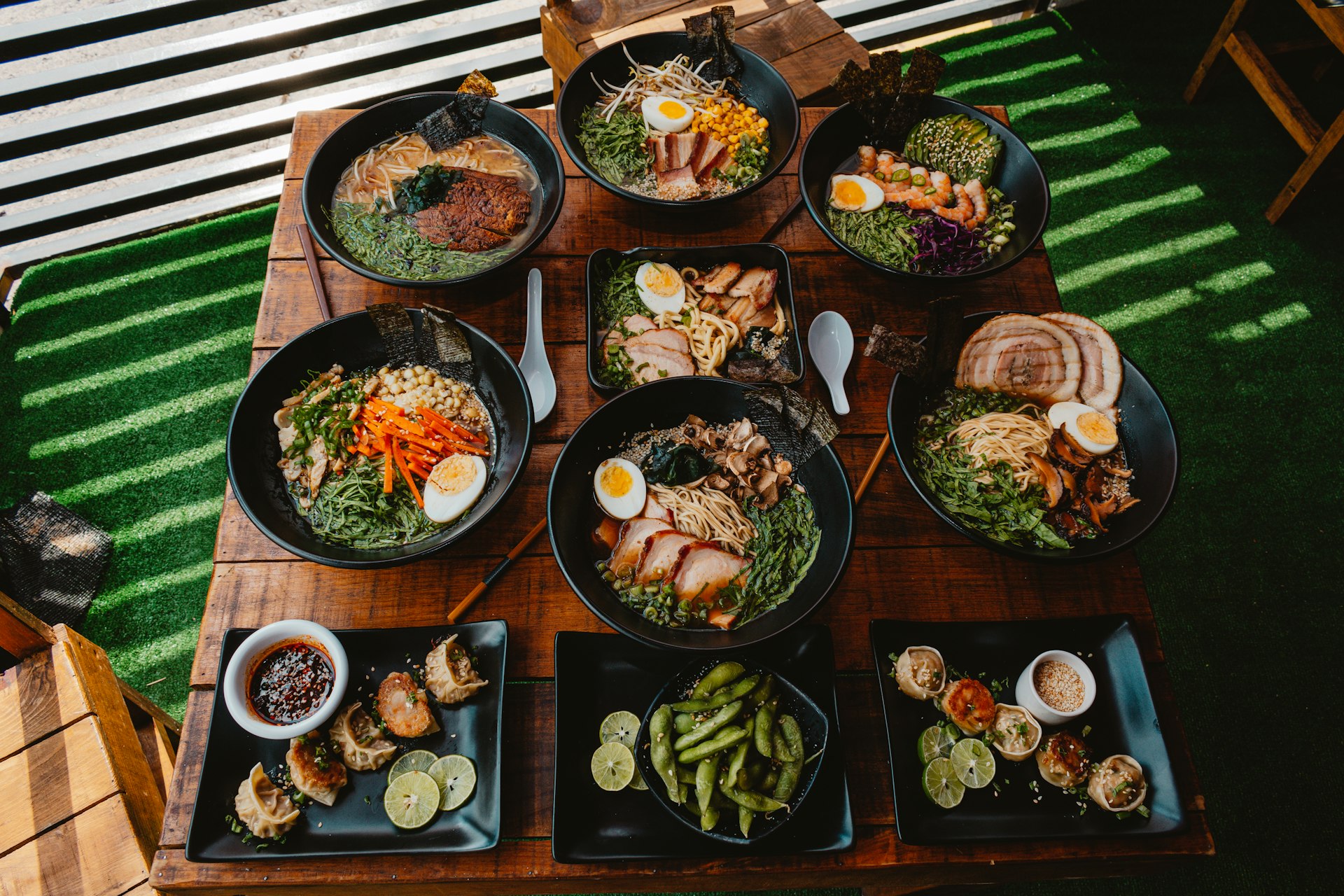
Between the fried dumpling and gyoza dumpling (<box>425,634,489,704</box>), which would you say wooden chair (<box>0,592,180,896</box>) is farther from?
gyoza dumpling (<box>425,634,489,704</box>)

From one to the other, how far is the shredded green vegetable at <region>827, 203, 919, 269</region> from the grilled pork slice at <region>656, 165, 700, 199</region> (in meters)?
0.49

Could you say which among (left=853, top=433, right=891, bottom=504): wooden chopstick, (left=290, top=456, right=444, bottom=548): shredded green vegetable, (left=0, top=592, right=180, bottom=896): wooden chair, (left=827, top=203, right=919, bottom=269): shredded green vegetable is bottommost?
(left=0, top=592, right=180, bottom=896): wooden chair

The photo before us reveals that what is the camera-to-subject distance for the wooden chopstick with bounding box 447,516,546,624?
78.8 inches

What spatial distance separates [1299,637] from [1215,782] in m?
0.84

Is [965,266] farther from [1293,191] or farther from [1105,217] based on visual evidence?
[1293,191]

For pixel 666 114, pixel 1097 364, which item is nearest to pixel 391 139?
pixel 666 114

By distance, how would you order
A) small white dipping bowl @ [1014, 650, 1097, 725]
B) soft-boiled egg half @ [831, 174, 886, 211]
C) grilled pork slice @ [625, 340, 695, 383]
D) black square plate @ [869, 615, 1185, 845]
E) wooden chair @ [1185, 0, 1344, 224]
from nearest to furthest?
1. black square plate @ [869, 615, 1185, 845]
2. small white dipping bowl @ [1014, 650, 1097, 725]
3. grilled pork slice @ [625, 340, 695, 383]
4. soft-boiled egg half @ [831, 174, 886, 211]
5. wooden chair @ [1185, 0, 1344, 224]

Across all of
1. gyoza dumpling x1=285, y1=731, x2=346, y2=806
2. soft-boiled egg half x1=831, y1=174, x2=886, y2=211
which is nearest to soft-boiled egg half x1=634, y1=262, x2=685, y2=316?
soft-boiled egg half x1=831, y1=174, x2=886, y2=211

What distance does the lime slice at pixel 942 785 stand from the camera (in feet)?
5.95

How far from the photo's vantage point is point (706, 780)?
1702 mm

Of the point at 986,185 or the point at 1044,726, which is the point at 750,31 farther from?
the point at 1044,726

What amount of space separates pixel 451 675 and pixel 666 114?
7.08 ft

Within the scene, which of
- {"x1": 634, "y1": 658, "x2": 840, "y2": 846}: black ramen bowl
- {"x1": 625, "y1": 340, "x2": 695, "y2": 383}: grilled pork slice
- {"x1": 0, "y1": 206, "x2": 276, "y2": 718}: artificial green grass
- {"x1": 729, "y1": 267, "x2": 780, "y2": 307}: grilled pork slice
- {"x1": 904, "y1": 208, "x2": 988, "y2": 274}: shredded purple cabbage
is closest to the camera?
{"x1": 634, "y1": 658, "x2": 840, "y2": 846}: black ramen bowl

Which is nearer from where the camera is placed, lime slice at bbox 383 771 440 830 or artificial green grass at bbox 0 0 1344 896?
lime slice at bbox 383 771 440 830
